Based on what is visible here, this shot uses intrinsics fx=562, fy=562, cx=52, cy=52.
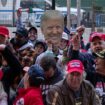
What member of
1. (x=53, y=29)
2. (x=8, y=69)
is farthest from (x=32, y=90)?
(x=53, y=29)

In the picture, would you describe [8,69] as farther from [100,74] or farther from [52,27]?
[100,74]

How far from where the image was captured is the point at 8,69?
6.47 metres

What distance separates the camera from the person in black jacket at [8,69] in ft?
20.6

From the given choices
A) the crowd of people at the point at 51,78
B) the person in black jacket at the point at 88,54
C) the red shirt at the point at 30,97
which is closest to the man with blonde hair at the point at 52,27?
the crowd of people at the point at 51,78

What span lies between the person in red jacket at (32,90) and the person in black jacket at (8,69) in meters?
0.36

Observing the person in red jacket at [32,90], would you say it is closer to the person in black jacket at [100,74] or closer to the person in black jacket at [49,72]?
the person in black jacket at [49,72]

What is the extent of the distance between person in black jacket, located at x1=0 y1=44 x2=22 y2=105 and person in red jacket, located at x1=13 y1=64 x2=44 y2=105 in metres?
0.36

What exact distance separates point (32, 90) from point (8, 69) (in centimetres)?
69

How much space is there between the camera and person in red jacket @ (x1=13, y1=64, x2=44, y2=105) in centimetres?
584

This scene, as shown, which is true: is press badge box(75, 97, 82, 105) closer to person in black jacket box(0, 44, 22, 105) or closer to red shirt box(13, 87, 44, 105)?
red shirt box(13, 87, 44, 105)

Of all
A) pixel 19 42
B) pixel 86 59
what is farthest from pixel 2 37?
pixel 19 42

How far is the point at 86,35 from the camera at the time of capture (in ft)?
58.2

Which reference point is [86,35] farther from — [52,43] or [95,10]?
[52,43]

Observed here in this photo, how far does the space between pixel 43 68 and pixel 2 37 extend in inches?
38.9
